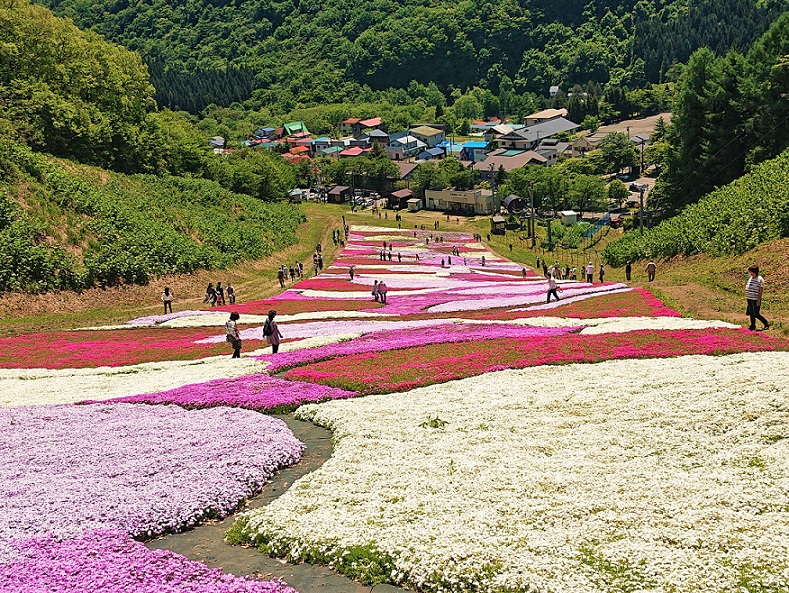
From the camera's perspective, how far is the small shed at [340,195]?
538ft

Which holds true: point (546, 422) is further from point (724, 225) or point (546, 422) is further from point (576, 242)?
point (576, 242)

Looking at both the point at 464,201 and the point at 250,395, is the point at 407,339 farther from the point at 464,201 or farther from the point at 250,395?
the point at 464,201

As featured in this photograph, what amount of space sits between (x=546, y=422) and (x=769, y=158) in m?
71.5

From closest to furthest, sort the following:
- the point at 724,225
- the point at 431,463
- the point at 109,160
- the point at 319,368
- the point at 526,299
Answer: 1. the point at 431,463
2. the point at 319,368
3. the point at 526,299
4. the point at 724,225
5. the point at 109,160

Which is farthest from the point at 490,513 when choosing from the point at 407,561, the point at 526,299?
the point at 526,299

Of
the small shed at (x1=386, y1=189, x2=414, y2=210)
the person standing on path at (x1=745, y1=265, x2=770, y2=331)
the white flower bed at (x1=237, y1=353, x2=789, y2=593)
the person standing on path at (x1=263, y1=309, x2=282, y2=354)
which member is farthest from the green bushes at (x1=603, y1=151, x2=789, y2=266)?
the small shed at (x1=386, y1=189, x2=414, y2=210)

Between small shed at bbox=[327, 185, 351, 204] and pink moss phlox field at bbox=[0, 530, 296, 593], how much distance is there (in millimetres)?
152262

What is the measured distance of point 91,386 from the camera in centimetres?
3039

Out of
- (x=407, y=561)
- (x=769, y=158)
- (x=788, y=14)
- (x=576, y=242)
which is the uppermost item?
(x=788, y=14)

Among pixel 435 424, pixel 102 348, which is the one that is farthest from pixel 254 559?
pixel 102 348

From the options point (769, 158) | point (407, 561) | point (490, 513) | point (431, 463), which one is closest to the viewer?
point (407, 561)

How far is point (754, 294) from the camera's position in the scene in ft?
92.2

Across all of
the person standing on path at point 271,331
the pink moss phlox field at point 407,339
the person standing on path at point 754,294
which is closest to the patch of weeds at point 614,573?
the person standing on path at point 754,294

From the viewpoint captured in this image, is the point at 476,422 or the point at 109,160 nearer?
the point at 476,422
